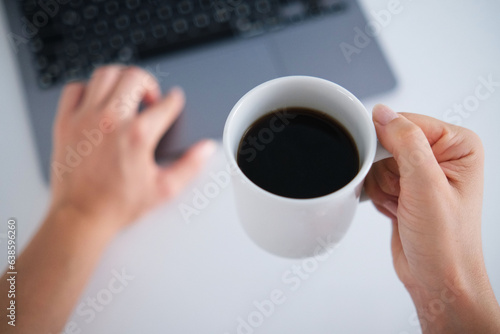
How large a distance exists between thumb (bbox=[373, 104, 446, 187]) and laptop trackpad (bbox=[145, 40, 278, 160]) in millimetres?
284

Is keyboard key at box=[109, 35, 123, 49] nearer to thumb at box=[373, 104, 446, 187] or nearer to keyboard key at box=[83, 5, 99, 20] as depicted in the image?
keyboard key at box=[83, 5, 99, 20]

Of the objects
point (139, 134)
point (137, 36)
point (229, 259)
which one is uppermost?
point (137, 36)

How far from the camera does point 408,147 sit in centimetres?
46

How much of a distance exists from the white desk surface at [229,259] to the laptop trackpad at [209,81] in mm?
64

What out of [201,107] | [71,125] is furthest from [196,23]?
[71,125]

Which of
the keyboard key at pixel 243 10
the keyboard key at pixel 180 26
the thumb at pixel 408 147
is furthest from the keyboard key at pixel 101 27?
the thumb at pixel 408 147

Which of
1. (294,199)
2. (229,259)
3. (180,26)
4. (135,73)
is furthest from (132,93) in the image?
(294,199)

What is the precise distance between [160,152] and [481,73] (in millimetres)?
561

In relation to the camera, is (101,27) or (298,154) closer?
(298,154)

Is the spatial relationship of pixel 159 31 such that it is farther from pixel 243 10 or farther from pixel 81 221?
pixel 81 221

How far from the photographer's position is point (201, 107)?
709 mm

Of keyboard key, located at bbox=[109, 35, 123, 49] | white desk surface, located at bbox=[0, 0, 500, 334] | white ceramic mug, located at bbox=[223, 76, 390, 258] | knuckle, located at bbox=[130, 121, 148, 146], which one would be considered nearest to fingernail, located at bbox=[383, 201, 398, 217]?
white desk surface, located at bbox=[0, 0, 500, 334]

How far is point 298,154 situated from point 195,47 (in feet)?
1.06

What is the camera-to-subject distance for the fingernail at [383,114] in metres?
0.49
